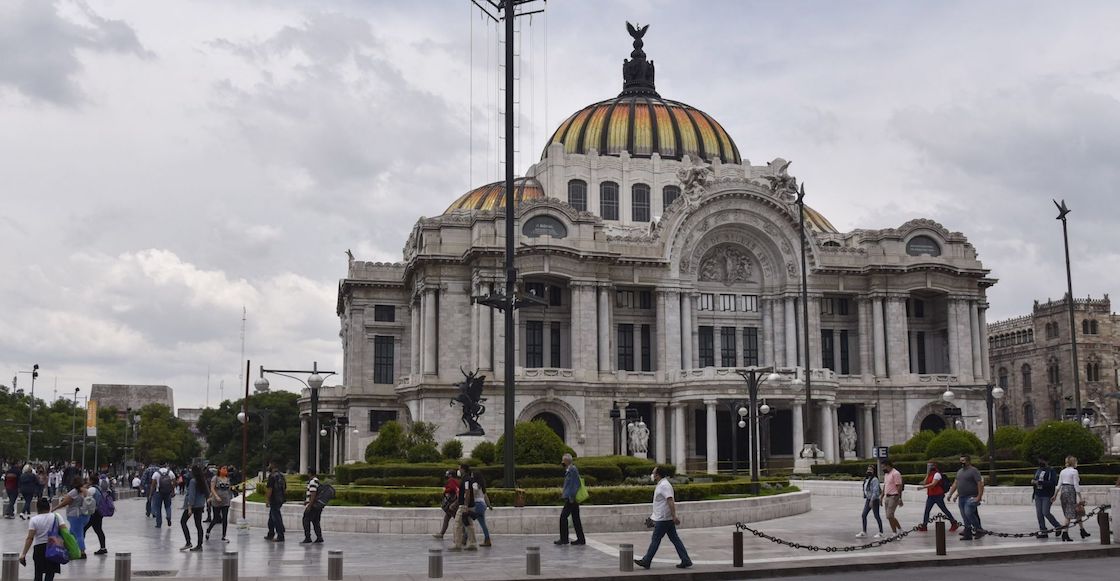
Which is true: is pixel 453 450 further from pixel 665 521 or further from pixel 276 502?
pixel 665 521

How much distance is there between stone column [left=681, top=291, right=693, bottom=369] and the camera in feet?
237

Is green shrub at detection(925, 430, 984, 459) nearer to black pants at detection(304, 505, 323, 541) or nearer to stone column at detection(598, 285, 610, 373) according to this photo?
stone column at detection(598, 285, 610, 373)

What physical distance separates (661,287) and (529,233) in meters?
9.61

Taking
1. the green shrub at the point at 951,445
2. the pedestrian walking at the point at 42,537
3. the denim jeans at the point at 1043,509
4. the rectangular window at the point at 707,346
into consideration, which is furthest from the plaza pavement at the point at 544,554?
the rectangular window at the point at 707,346

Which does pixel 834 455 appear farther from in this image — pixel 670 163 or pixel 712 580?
pixel 712 580

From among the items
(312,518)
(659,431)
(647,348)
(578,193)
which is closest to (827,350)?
(647,348)

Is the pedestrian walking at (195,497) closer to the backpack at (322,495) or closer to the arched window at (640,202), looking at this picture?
the backpack at (322,495)

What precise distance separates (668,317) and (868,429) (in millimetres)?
15851

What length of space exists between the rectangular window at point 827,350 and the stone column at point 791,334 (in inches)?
126

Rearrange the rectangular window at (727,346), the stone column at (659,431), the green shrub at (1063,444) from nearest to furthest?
1. the green shrub at (1063,444)
2. the stone column at (659,431)
3. the rectangular window at (727,346)

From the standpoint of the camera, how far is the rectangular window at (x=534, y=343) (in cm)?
7119

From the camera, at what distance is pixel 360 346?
7850cm

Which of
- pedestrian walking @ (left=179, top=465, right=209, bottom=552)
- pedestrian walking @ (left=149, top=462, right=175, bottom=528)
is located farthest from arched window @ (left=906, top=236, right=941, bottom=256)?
pedestrian walking @ (left=179, top=465, right=209, bottom=552)

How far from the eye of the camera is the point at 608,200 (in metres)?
81.9
